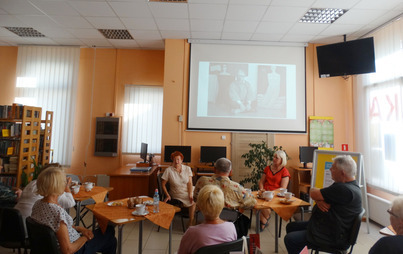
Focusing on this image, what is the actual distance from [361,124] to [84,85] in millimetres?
6495

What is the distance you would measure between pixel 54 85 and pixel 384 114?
7.22m

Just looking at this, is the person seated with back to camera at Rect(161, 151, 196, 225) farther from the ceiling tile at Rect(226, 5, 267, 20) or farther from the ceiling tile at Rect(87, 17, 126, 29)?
the ceiling tile at Rect(87, 17, 126, 29)

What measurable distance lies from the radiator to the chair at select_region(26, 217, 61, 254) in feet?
15.7

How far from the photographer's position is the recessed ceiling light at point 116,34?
486 centimetres

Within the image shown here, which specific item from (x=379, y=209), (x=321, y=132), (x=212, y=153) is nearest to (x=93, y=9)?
(x=212, y=153)

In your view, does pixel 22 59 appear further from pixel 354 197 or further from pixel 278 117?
pixel 354 197

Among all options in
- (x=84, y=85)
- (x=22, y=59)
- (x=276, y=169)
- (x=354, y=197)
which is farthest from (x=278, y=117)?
(x=22, y=59)

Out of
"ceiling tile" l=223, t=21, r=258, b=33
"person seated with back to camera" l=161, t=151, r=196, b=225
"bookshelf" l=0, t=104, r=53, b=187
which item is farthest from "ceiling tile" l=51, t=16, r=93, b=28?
"person seated with back to camera" l=161, t=151, r=196, b=225

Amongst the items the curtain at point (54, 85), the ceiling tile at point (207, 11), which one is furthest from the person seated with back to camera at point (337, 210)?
the curtain at point (54, 85)

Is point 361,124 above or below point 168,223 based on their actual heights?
above

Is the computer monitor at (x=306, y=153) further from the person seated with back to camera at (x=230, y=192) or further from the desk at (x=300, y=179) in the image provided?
the person seated with back to camera at (x=230, y=192)

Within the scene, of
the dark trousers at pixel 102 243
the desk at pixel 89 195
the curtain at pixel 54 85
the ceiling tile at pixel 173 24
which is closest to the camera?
the dark trousers at pixel 102 243

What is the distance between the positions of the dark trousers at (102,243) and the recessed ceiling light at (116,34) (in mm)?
4113

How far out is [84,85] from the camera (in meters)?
5.79
